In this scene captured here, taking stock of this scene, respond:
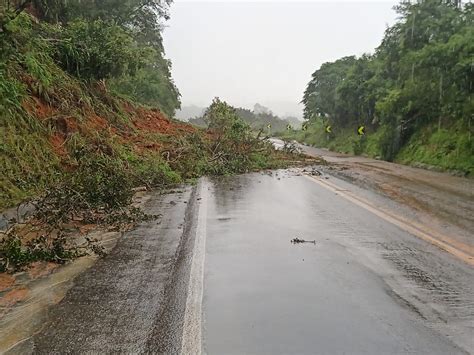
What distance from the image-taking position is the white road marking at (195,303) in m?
3.48

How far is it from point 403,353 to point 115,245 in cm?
440

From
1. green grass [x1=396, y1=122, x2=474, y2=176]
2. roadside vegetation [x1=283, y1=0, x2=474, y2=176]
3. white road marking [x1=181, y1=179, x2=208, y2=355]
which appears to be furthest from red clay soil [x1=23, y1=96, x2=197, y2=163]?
roadside vegetation [x1=283, y1=0, x2=474, y2=176]

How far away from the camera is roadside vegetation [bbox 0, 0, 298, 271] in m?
7.58

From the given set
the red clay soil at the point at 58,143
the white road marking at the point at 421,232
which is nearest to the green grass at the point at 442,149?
the white road marking at the point at 421,232

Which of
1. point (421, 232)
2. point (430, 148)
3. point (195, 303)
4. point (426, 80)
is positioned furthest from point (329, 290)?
point (426, 80)

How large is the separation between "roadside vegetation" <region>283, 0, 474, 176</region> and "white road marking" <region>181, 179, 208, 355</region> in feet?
44.1

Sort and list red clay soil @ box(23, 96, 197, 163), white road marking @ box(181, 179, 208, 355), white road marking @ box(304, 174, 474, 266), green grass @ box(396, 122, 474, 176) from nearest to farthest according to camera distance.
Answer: white road marking @ box(181, 179, 208, 355) < white road marking @ box(304, 174, 474, 266) < red clay soil @ box(23, 96, 197, 163) < green grass @ box(396, 122, 474, 176)

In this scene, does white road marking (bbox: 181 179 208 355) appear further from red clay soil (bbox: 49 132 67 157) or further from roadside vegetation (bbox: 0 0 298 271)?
red clay soil (bbox: 49 132 67 157)

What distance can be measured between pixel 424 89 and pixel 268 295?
20.0 m

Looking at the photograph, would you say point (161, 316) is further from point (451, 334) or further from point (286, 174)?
point (286, 174)

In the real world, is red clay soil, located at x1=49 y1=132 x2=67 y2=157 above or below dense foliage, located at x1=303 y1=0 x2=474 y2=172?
below

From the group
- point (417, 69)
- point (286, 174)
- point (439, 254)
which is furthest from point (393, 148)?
point (439, 254)

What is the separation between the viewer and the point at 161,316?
4004 mm

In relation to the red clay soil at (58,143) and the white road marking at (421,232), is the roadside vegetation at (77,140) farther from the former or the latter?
the white road marking at (421,232)
